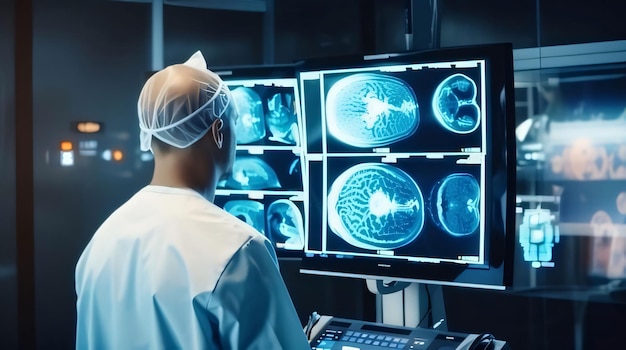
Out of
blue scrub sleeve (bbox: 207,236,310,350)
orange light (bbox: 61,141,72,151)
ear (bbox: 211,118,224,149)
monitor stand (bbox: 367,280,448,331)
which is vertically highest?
orange light (bbox: 61,141,72,151)

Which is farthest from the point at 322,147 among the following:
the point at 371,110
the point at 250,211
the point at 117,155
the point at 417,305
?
the point at 117,155

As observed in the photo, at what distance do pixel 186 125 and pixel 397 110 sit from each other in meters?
0.63

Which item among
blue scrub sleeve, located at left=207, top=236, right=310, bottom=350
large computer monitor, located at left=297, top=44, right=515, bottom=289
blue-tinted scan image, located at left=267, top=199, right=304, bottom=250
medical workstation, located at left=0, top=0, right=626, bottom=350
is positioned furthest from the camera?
blue-tinted scan image, located at left=267, top=199, right=304, bottom=250

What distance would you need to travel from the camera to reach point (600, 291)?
3703 millimetres

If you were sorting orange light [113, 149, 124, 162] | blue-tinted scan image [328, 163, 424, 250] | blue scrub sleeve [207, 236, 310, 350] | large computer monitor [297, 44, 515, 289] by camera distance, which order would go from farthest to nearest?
orange light [113, 149, 124, 162] < blue-tinted scan image [328, 163, 424, 250] < large computer monitor [297, 44, 515, 289] < blue scrub sleeve [207, 236, 310, 350]

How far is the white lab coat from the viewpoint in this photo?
1.32m

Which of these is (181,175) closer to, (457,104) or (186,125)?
(186,125)

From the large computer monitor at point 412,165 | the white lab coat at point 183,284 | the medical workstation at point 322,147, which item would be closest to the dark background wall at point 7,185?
the medical workstation at point 322,147

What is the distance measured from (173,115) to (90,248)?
1.02 feet

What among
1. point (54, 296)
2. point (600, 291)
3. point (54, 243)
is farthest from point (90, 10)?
point (600, 291)

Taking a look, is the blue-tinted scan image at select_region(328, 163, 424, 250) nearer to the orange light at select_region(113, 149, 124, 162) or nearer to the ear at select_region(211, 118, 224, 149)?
the ear at select_region(211, 118, 224, 149)

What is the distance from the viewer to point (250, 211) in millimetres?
2268

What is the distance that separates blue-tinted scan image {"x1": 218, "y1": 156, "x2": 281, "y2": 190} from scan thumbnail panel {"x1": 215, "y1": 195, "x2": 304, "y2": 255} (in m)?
0.03

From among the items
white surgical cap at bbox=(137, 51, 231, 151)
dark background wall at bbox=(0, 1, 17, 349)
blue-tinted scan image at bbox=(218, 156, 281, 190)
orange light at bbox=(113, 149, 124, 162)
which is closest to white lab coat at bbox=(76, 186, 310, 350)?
white surgical cap at bbox=(137, 51, 231, 151)
